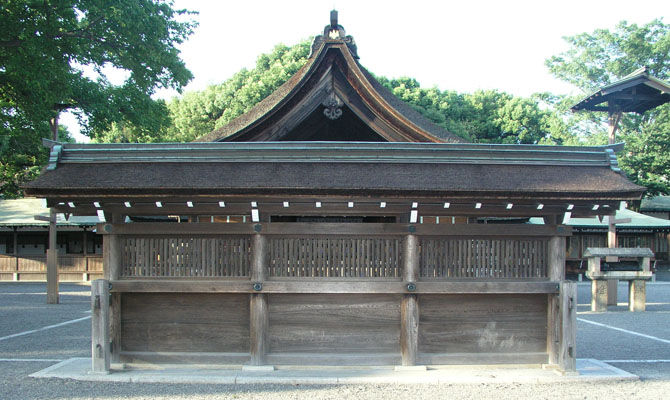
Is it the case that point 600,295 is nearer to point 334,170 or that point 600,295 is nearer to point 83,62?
point 334,170

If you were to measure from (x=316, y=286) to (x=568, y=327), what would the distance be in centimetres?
419

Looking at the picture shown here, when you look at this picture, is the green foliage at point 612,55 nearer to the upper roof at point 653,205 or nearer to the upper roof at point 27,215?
the upper roof at point 653,205

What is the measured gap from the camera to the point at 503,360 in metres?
8.43

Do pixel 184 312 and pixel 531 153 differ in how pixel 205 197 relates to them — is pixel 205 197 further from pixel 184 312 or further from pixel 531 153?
pixel 531 153

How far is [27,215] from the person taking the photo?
85.8 feet

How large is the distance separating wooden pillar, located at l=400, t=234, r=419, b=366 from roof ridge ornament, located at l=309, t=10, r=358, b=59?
4603mm

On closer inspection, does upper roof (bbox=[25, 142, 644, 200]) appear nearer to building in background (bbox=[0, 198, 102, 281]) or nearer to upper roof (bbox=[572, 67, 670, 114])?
upper roof (bbox=[572, 67, 670, 114])

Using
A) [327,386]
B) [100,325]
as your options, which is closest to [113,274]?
[100,325]

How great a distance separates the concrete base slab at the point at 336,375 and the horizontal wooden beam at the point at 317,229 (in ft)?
7.47

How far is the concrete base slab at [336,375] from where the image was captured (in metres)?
7.76

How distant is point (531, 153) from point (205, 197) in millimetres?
5569

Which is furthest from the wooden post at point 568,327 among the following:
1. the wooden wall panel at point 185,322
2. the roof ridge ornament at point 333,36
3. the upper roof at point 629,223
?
the upper roof at point 629,223

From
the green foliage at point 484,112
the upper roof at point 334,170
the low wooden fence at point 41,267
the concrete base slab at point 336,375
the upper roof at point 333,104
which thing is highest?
the green foliage at point 484,112

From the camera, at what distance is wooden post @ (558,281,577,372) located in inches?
317
